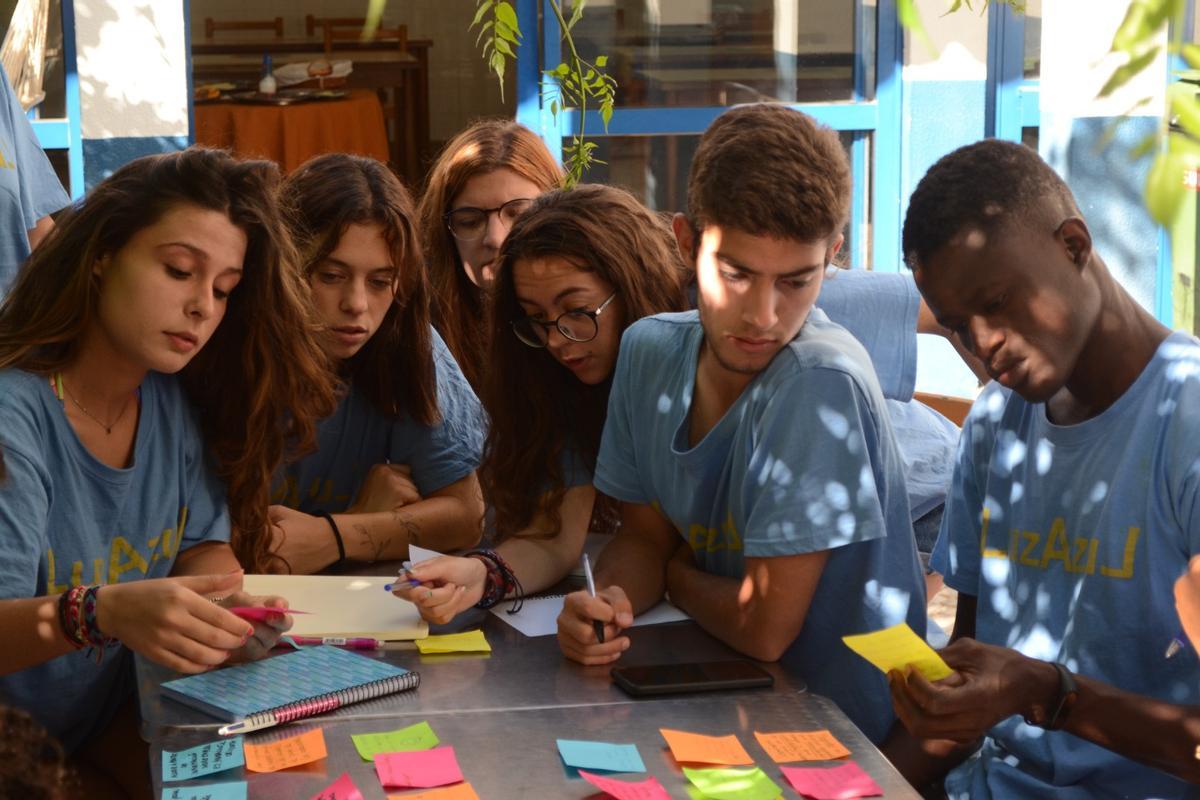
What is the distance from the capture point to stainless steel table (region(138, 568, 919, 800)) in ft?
5.12

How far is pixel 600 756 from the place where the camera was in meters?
1.60

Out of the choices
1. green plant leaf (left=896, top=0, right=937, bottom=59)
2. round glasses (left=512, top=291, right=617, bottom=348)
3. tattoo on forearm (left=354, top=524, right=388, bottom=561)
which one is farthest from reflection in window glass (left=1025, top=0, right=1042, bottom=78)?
green plant leaf (left=896, top=0, right=937, bottom=59)

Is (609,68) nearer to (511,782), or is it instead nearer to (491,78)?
(511,782)

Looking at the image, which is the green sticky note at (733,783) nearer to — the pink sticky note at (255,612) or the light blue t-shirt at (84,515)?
the pink sticky note at (255,612)

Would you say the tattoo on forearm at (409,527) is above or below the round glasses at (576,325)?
below

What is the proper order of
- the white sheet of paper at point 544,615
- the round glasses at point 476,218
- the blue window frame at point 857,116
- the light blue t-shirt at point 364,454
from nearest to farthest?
1. the white sheet of paper at point 544,615
2. the light blue t-shirt at point 364,454
3. the round glasses at point 476,218
4. the blue window frame at point 857,116

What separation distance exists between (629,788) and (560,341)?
1.20m

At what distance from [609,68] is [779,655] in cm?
362

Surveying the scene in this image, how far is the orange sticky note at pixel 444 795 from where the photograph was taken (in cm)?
150

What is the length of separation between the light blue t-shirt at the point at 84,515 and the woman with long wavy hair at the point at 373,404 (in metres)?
0.26

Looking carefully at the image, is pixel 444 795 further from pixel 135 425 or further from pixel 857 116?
pixel 857 116

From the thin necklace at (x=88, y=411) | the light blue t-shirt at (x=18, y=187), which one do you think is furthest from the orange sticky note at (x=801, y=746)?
the light blue t-shirt at (x=18, y=187)

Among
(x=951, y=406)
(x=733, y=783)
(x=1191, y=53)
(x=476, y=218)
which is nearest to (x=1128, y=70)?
(x=1191, y=53)

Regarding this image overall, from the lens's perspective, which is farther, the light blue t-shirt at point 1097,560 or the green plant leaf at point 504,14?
the green plant leaf at point 504,14
